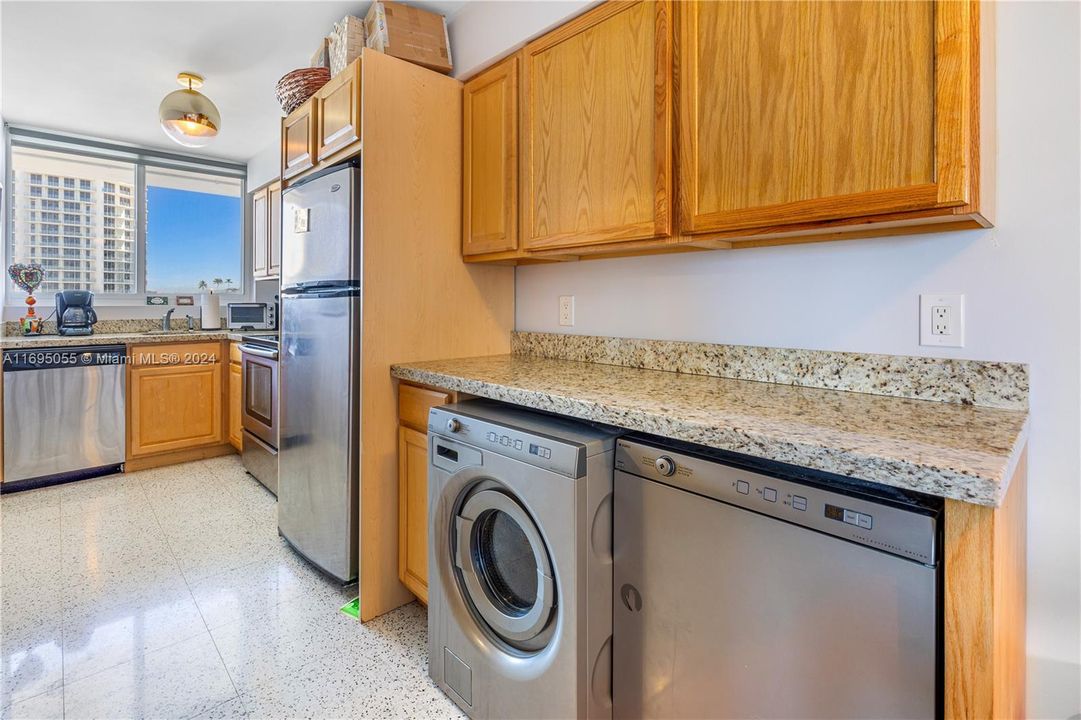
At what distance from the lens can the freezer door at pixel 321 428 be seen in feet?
6.44

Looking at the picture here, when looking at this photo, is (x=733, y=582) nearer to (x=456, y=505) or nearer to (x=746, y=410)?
(x=746, y=410)

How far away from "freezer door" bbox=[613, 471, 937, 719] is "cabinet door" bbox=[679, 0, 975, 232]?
2.41 ft

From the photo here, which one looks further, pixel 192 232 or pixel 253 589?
pixel 192 232

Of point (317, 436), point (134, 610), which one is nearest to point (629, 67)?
point (317, 436)

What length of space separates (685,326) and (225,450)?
374cm

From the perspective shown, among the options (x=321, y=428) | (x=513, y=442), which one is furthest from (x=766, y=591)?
(x=321, y=428)

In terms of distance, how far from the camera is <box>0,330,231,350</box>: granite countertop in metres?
3.10

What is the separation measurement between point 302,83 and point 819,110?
2.18 m

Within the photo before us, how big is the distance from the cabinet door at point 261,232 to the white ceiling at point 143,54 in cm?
61

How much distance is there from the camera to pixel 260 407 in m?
3.23

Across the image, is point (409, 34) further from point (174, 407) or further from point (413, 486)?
point (174, 407)

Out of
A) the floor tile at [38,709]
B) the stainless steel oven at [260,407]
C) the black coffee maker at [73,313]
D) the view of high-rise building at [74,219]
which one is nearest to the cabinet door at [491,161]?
the stainless steel oven at [260,407]

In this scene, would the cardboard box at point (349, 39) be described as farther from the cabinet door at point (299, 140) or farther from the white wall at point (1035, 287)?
the white wall at point (1035, 287)

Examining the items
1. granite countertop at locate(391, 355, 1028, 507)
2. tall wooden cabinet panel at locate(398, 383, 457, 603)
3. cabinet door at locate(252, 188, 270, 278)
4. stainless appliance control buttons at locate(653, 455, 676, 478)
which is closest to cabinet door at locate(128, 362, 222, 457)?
cabinet door at locate(252, 188, 270, 278)
